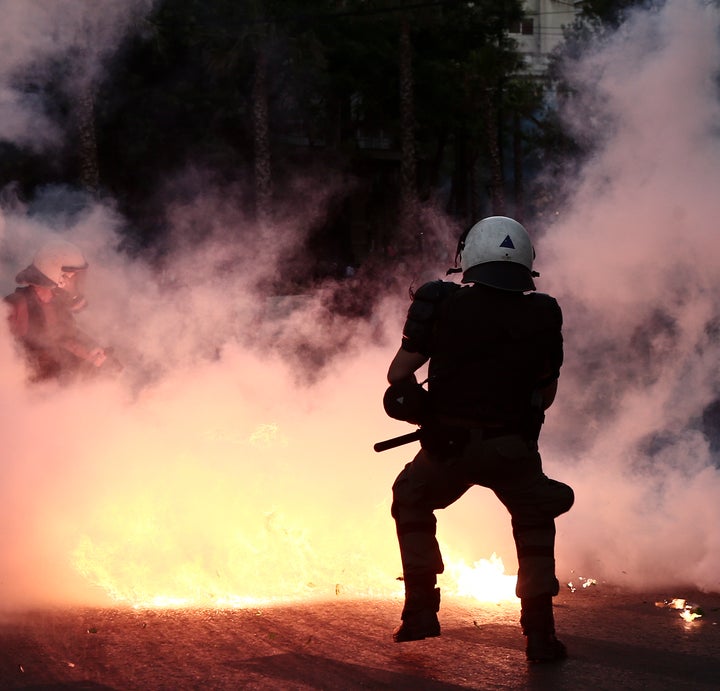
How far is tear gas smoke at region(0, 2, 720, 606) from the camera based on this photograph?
19.6ft

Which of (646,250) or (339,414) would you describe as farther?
(646,250)

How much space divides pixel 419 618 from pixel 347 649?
0.96 ft

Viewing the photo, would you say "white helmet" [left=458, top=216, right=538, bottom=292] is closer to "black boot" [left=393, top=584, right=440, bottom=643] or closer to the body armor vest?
the body armor vest

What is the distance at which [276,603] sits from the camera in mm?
5555

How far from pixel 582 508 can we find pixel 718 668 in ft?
6.79

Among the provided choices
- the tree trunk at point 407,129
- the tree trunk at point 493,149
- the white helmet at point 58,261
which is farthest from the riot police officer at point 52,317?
the tree trunk at point 493,149

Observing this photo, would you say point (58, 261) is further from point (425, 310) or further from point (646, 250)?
point (425, 310)

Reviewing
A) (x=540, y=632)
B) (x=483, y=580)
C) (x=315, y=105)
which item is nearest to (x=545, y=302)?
(x=540, y=632)

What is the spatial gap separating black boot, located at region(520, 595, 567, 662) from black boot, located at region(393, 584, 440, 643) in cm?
33

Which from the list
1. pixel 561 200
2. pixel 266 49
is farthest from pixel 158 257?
pixel 266 49

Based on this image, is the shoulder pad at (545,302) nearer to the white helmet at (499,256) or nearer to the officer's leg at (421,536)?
the white helmet at (499,256)

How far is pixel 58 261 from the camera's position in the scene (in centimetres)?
798

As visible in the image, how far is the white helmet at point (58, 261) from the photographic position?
7898 millimetres

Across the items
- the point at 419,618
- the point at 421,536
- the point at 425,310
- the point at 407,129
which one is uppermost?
the point at 407,129
